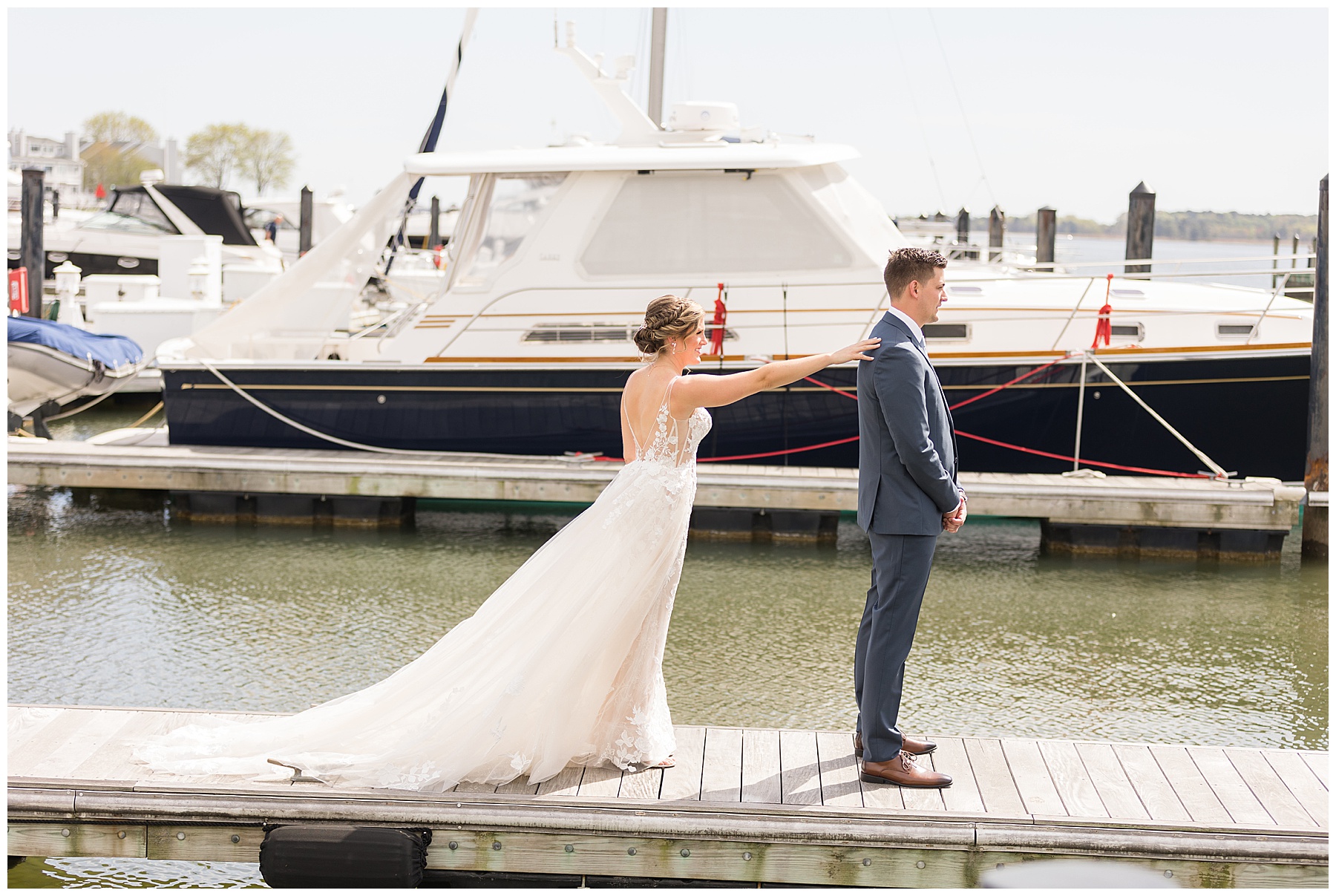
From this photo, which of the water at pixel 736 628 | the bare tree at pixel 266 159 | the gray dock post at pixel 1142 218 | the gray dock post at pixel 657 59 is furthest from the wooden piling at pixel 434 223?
the bare tree at pixel 266 159

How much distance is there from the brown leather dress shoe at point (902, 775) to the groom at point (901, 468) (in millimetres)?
180

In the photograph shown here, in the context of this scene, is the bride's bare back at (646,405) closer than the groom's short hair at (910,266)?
No

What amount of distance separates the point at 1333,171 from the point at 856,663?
236 inches

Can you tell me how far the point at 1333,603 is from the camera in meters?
5.89

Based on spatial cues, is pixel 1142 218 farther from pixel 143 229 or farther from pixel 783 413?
pixel 143 229

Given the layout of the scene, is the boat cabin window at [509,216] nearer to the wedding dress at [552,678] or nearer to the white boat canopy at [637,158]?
the white boat canopy at [637,158]

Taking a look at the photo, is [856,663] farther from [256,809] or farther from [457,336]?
[457,336]

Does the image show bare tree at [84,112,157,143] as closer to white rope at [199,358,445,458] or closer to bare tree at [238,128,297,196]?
bare tree at [238,128,297,196]

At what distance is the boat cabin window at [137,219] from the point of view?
26.6 m

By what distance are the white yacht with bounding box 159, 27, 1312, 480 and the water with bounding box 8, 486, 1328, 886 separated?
860 mm

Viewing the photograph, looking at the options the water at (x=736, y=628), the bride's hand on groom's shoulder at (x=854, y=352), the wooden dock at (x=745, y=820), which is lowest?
the water at (x=736, y=628)

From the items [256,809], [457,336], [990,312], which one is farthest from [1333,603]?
[457,336]

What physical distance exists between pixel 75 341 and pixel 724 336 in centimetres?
600

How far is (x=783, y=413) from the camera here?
9.79 metres
